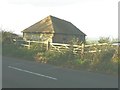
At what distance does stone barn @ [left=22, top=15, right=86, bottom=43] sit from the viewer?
3478 cm

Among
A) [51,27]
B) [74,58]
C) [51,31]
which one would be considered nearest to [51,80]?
[74,58]

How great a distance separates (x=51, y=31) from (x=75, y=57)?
50.3 feet

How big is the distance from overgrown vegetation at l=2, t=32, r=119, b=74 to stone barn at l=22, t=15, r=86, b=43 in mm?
8777

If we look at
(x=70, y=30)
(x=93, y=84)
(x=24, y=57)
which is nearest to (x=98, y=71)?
(x=93, y=84)

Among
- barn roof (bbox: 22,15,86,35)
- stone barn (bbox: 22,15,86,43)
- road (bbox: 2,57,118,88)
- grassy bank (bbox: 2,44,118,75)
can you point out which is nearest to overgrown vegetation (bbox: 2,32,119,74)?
grassy bank (bbox: 2,44,118,75)

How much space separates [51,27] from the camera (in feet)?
118

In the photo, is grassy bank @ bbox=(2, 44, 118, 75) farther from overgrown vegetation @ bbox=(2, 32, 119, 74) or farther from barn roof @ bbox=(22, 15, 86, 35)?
barn roof @ bbox=(22, 15, 86, 35)

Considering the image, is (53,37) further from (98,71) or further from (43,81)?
(43,81)

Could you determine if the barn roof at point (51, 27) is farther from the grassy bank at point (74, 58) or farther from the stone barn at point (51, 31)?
the grassy bank at point (74, 58)

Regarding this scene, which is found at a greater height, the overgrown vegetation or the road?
the overgrown vegetation

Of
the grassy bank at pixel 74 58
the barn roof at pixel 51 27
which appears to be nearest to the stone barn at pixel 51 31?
the barn roof at pixel 51 27

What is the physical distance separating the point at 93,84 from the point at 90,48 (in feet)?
24.5

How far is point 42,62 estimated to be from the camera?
2034cm

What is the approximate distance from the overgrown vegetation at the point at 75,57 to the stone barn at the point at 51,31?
346 inches
